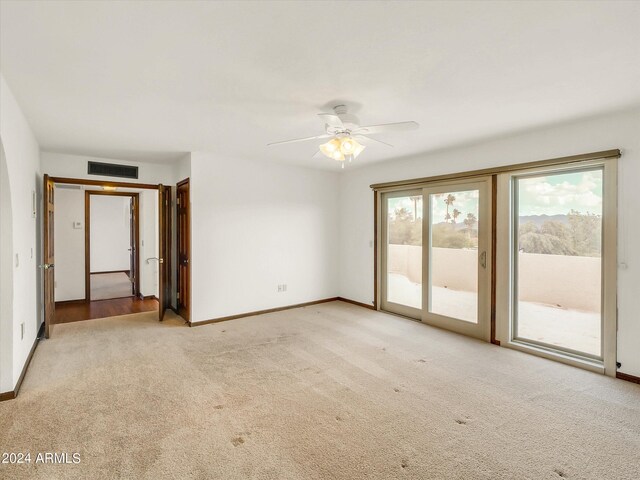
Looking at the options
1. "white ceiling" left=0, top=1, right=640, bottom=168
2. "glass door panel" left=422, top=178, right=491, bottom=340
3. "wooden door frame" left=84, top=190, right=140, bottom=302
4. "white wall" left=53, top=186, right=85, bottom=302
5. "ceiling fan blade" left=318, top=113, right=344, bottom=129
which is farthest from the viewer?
"wooden door frame" left=84, top=190, right=140, bottom=302

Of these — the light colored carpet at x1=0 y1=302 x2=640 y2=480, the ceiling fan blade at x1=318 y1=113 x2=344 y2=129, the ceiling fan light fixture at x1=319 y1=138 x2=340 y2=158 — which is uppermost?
the ceiling fan blade at x1=318 y1=113 x2=344 y2=129

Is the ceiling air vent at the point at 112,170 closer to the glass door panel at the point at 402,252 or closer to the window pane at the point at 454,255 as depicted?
the glass door panel at the point at 402,252

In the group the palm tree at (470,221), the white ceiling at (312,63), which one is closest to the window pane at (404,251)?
the palm tree at (470,221)

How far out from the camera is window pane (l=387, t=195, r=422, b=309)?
206 inches

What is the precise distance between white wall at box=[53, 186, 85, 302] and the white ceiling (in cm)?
342

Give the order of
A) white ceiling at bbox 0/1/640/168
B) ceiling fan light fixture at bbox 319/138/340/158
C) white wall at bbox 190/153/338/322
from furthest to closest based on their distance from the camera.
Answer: white wall at bbox 190/153/338/322 < ceiling fan light fixture at bbox 319/138/340/158 < white ceiling at bbox 0/1/640/168

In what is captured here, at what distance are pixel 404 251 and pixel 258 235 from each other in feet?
7.81

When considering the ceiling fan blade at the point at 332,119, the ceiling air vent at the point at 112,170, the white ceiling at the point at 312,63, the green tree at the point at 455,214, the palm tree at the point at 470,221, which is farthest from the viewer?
the ceiling air vent at the point at 112,170

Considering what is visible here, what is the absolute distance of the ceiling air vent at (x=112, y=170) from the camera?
5.09 meters

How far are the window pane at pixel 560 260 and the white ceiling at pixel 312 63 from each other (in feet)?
2.71

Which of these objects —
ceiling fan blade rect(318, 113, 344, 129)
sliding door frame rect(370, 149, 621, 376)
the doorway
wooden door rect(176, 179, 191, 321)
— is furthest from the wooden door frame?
ceiling fan blade rect(318, 113, 344, 129)

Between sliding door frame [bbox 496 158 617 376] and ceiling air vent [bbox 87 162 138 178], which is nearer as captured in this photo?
sliding door frame [bbox 496 158 617 376]

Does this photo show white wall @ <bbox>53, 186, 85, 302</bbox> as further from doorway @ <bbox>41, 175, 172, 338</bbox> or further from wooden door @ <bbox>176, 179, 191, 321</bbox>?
wooden door @ <bbox>176, 179, 191, 321</bbox>

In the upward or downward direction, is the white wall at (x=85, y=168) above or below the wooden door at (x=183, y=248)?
above
